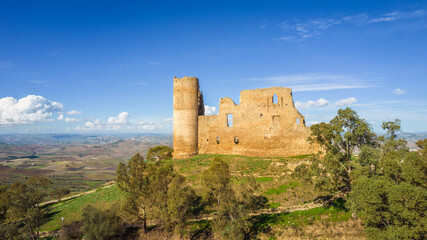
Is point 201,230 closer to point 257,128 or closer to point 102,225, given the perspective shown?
point 102,225

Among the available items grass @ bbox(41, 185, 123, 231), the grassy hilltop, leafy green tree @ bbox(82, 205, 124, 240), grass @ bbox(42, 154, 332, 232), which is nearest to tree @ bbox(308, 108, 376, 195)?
the grassy hilltop

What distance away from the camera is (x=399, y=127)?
59.7 feet

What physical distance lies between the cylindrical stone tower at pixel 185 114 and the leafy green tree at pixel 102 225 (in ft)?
49.4

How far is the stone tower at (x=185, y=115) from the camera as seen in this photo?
3638 cm

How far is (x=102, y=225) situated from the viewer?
69.8ft

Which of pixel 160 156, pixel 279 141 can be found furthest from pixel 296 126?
pixel 160 156

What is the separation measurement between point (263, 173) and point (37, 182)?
92.7ft

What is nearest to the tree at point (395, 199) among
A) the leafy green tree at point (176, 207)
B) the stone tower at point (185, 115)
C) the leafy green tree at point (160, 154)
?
the leafy green tree at point (176, 207)

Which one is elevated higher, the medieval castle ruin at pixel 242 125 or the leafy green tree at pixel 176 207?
the medieval castle ruin at pixel 242 125

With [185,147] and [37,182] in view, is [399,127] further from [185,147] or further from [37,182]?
[37,182]

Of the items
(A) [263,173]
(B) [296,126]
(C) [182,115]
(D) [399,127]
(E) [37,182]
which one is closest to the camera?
(D) [399,127]

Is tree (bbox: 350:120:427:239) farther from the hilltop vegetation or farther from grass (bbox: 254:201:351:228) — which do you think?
grass (bbox: 254:201:351:228)

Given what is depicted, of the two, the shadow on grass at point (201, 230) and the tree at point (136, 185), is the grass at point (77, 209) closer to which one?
the tree at point (136, 185)

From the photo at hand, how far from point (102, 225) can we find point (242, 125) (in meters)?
21.9
